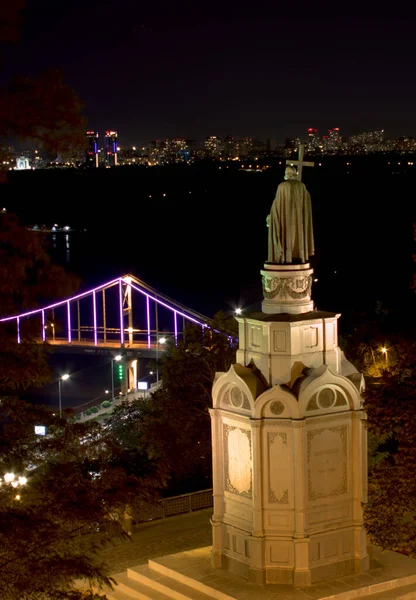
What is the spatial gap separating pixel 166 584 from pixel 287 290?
12.9ft

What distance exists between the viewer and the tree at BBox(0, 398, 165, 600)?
8898 millimetres

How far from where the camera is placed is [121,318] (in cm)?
5075

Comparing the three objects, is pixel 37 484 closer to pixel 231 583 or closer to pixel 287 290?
pixel 231 583

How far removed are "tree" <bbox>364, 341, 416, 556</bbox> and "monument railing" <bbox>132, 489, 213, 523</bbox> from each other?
459cm

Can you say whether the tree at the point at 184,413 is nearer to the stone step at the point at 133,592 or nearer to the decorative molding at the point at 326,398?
the stone step at the point at 133,592

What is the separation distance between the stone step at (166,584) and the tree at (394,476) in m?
2.07

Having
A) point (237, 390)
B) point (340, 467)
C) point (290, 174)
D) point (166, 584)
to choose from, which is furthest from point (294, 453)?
point (290, 174)

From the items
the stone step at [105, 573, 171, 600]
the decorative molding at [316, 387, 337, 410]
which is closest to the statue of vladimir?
the decorative molding at [316, 387, 337, 410]

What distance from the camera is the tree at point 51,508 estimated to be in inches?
350

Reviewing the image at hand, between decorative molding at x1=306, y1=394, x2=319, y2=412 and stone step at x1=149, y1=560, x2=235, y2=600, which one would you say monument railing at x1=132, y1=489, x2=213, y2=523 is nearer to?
stone step at x1=149, y1=560, x2=235, y2=600

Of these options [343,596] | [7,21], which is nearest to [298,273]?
[343,596]

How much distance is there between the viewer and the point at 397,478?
12.6m

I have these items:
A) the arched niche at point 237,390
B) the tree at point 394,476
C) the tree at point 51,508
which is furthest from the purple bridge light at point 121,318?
the tree at point 51,508

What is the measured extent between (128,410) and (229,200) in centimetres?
8731
